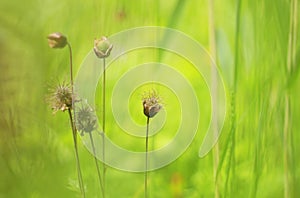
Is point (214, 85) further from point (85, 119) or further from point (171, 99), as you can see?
point (85, 119)

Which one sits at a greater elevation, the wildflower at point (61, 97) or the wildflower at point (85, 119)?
the wildflower at point (61, 97)

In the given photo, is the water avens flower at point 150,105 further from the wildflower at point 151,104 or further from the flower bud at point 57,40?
the flower bud at point 57,40

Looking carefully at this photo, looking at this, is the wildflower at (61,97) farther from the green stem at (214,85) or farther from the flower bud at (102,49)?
the green stem at (214,85)

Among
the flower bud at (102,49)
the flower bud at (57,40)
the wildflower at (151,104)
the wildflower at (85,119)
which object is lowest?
the wildflower at (85,119)

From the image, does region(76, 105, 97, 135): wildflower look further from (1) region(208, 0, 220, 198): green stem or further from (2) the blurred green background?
(1) region(208, 0, 220, 198): green stem

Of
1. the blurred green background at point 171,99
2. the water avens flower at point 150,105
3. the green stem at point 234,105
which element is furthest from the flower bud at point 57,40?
the green stem at point 234,105

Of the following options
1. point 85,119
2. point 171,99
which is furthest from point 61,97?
point 171,99
